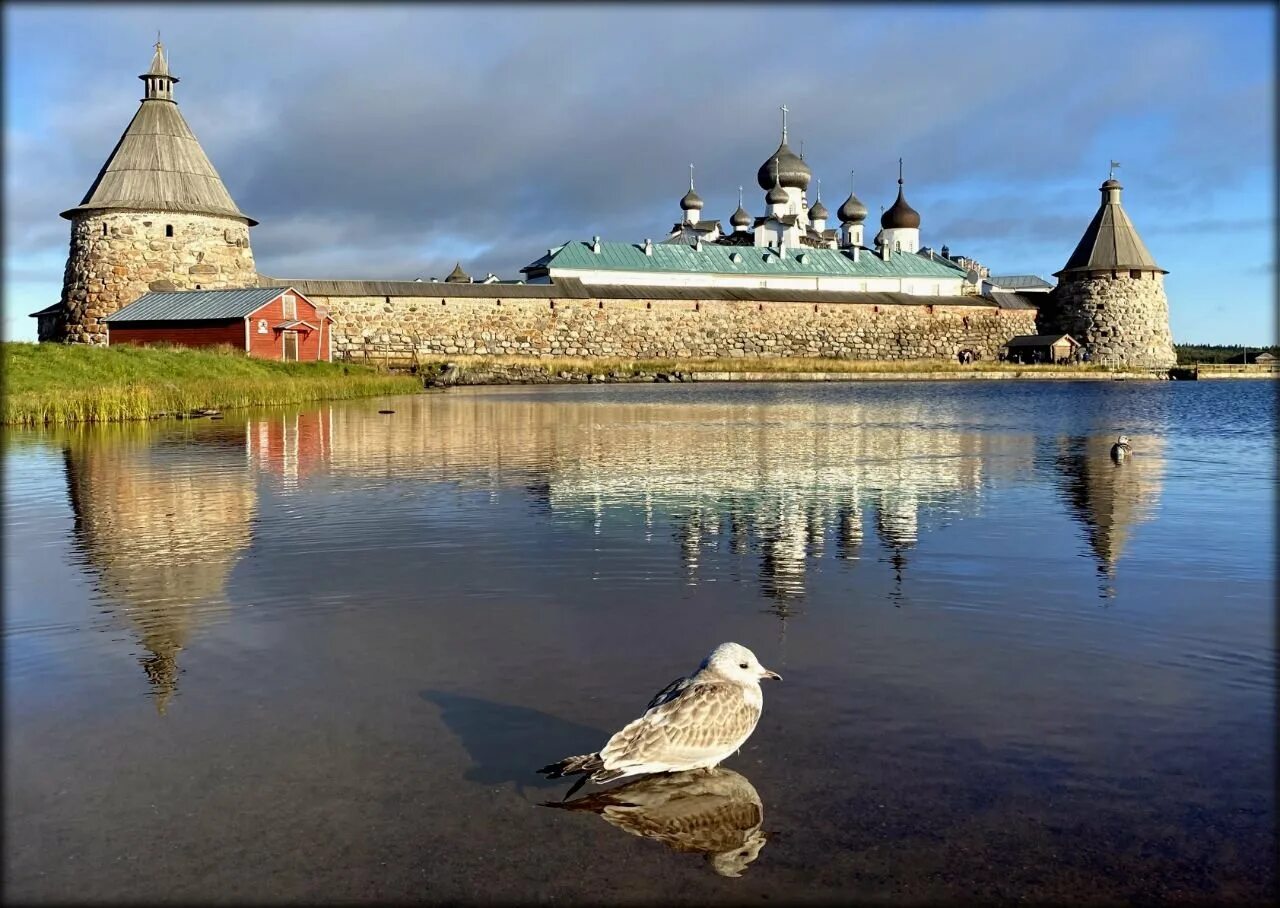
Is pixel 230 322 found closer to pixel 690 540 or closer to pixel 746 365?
pixel 746 365

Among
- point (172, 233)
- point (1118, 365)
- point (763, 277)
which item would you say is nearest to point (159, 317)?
point (172, 233)

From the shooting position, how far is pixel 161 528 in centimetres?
888

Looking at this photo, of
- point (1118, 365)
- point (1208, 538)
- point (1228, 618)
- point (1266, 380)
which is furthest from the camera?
point (1118, 365)

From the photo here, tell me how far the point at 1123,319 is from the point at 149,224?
156ft

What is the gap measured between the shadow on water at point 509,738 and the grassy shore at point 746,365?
38.3 metres

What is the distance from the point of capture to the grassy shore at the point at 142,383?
63.4 feet

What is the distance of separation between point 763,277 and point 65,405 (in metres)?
44.4

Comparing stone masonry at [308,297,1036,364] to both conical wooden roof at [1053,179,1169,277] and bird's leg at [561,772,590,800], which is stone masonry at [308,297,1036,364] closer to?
conical wooden roof at [1053,179,1169,277]

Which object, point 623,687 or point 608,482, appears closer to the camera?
point 623,687

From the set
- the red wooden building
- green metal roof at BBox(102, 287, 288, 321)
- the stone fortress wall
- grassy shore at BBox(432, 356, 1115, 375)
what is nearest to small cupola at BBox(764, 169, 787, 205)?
the stone fortress wall

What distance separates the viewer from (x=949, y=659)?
17.5 ft

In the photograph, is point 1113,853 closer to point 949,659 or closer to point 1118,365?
point 949,659

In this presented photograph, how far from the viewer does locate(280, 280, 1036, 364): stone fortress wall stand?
4688 centimetres

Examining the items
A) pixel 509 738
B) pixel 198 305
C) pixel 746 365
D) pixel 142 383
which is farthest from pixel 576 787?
pixel 746 365
